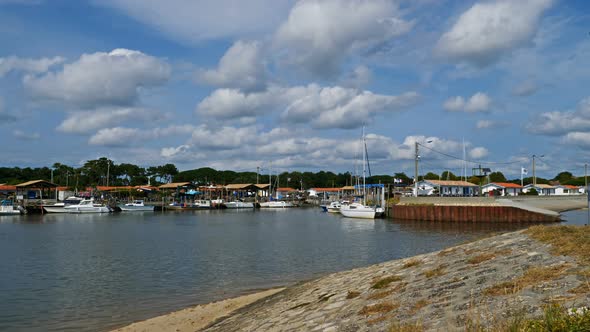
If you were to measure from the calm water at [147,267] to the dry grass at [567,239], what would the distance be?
45.2ft

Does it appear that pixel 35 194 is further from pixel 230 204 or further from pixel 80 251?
pixel 80 251

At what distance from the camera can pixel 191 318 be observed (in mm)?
18141

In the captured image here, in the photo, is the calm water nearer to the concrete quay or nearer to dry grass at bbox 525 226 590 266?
the concrete quay

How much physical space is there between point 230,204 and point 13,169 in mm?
110136

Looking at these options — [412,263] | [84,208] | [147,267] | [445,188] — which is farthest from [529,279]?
[84,208]

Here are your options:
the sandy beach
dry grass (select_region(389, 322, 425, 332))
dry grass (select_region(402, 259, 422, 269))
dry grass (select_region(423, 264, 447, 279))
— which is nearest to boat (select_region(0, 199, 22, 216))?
the sandy beach

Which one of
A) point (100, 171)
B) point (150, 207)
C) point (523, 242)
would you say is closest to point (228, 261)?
point (523, 242)

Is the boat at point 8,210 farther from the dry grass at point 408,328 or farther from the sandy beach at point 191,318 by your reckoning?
the dry grass at point 408,328

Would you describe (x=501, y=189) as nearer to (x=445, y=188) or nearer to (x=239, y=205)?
(x=445, y=188)

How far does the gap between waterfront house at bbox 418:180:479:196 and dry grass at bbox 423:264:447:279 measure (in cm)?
9083

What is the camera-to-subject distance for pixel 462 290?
11625mm

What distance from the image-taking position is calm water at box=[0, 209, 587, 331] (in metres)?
20.5

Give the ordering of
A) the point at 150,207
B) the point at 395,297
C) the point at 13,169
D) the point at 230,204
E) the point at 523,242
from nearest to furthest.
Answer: the point at 395,297 → the point at 523,242 → the point at 150,207 → the point at 230,204 → the point at 13,169

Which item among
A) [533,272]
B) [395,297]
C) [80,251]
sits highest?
[533,272]
